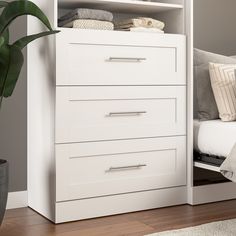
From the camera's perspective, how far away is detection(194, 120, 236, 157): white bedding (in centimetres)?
223

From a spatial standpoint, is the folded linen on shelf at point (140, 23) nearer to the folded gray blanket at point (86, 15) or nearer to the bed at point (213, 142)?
the folded gray blanket at point (86, 15)

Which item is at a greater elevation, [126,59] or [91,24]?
[91,24]

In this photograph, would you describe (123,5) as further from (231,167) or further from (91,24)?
(231,167)

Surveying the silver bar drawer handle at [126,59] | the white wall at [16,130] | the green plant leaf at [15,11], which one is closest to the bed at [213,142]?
the silver bar drawer handle at [126,59]

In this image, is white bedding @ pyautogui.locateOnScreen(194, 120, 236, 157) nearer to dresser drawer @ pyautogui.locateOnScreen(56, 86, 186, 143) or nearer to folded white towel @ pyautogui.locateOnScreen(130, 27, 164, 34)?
dresser drawer @ pyautogui.locateOnScreen(56, 86, 186, 143)

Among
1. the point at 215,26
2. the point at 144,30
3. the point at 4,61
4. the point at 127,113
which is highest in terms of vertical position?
the point at 215,26

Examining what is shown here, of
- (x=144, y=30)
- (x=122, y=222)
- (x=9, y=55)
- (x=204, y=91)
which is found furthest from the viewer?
(x=204, y=91)

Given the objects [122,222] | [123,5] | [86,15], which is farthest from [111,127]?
[123,5]

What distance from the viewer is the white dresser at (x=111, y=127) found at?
83.7 inches

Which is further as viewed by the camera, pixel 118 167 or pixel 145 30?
pixel 145 30

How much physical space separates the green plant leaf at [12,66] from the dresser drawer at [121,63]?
21 centimetres

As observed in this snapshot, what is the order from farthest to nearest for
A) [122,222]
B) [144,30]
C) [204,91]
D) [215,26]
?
[215,26] < [204,91] < [144,30] < [122,222]

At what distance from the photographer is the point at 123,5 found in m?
2.41

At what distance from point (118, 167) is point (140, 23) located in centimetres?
75
